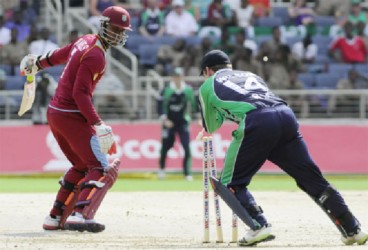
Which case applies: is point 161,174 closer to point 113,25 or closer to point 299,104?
point 299,104

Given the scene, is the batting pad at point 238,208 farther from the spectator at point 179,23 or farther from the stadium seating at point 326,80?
the spectator at point 179,23

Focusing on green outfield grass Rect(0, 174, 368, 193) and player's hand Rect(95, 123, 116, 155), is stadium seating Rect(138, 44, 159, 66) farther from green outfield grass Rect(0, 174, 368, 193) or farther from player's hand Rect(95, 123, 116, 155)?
player's hand Rect(95, 123, 116, 155)

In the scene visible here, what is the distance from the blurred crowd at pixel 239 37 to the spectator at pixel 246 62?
25mm

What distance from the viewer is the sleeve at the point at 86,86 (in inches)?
473

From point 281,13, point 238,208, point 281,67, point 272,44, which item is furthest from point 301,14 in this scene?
point 238,208

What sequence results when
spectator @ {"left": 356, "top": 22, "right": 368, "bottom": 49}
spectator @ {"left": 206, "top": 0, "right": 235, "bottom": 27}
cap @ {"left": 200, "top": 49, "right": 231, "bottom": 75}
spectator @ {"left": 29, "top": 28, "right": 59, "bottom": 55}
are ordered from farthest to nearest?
spectator @ {"left": 356, "top": 22, "right": 368, "bottom": 49} → spectator @ {"left": 206, "top": 0, "right": 235, "bottom": 27} → spectator @ {"left": 29, "top": 28, "right": 59, "bottom": 55} → cap @ {"left": 200, "top": 49, "right": 231, "bottom": 75}

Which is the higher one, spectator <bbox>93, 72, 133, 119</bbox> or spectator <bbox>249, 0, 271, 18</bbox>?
spectator <bbox>249, 0, 271, 18</bbox>

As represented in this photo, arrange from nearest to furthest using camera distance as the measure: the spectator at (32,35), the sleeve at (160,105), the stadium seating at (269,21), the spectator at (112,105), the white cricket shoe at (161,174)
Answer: the sleeve at (160,105) → the white cricket shoe at (161,174) → the spectator at (112,105) → the spectator at (32,35) → the stadium seating at (269,21)

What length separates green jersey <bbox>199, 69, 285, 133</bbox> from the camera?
10.8m

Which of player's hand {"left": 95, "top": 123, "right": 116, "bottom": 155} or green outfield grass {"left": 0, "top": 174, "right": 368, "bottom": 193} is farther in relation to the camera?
green outfield grass {"left": 0, "top": 174, "right": 368, "bottom": 193}

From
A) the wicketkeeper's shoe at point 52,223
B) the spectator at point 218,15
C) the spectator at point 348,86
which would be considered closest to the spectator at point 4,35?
the spectator at point 218,15

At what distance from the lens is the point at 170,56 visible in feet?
86.8

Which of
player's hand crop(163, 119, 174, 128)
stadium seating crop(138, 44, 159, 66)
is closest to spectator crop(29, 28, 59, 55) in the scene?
stadium seating crop(138, 44, 159, 66)

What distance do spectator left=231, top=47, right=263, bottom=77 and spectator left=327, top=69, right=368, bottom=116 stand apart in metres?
1.96
